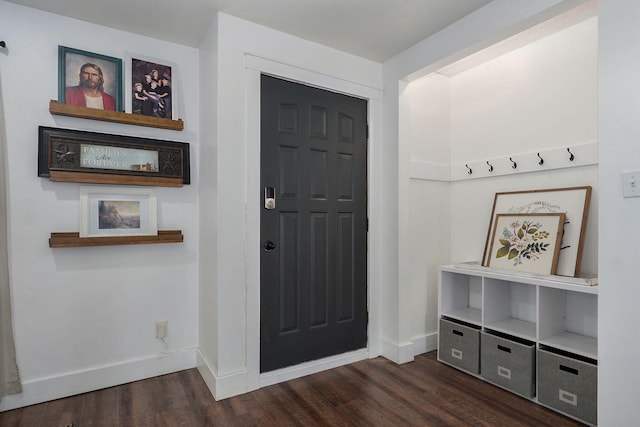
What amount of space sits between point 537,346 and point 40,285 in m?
3.00

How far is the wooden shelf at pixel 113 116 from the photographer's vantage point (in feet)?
6.78

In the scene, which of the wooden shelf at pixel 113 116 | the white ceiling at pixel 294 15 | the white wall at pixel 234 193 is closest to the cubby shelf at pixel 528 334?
the white wall at pixel 234 193

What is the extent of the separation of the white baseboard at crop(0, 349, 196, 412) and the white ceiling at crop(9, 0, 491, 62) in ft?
7.27

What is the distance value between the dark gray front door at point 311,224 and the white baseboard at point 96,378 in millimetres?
686

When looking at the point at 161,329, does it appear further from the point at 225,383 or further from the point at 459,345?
the point at 459,345

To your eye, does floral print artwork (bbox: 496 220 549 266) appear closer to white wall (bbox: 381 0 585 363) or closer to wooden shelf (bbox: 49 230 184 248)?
white wall (bbox: 381 0 585 363)

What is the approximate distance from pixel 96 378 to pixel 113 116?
1.67 meters

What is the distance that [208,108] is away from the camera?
92.0 inches

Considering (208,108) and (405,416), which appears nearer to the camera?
(405,416)

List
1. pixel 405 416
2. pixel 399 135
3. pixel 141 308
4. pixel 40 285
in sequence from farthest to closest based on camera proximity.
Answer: pixel 399 135, pixel 141 308, pixel 40 285, pixel 405 416

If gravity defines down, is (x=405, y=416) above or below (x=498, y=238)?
below

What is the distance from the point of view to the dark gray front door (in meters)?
2.34

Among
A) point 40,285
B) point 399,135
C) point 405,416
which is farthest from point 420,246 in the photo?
point 40,285

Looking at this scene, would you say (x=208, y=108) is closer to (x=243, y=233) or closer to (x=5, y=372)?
(x=243, y=233)
